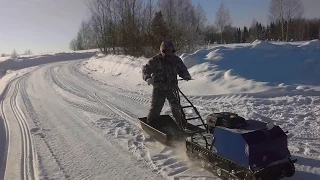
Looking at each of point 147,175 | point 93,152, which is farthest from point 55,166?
point 147,175

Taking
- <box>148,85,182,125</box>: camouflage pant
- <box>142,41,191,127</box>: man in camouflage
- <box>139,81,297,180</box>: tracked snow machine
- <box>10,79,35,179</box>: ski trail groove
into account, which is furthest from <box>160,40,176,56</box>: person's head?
<box>10,79,35,179</box>: ski trail groove

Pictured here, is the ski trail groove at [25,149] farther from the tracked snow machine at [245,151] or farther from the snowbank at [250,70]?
the snowbank at [250,70]

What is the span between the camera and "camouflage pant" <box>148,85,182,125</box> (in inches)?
238

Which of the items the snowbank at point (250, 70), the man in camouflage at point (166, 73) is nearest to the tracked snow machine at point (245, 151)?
the man in camouflage at point (166, 73)

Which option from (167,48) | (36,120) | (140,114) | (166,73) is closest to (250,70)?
(140,114)

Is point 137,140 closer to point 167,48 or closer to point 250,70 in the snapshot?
point 167,48

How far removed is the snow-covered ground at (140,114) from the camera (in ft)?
16.2

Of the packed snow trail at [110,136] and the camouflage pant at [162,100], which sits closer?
the packed snow trail at [110,136]

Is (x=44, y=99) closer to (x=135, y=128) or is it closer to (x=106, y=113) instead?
(x=106, y=113)

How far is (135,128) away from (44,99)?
5.78m

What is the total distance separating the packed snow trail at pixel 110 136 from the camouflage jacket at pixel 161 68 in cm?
126

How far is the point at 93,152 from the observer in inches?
225

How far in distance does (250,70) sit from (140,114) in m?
5.72

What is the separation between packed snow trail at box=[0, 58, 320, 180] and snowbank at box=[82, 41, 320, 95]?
0.99 meters
